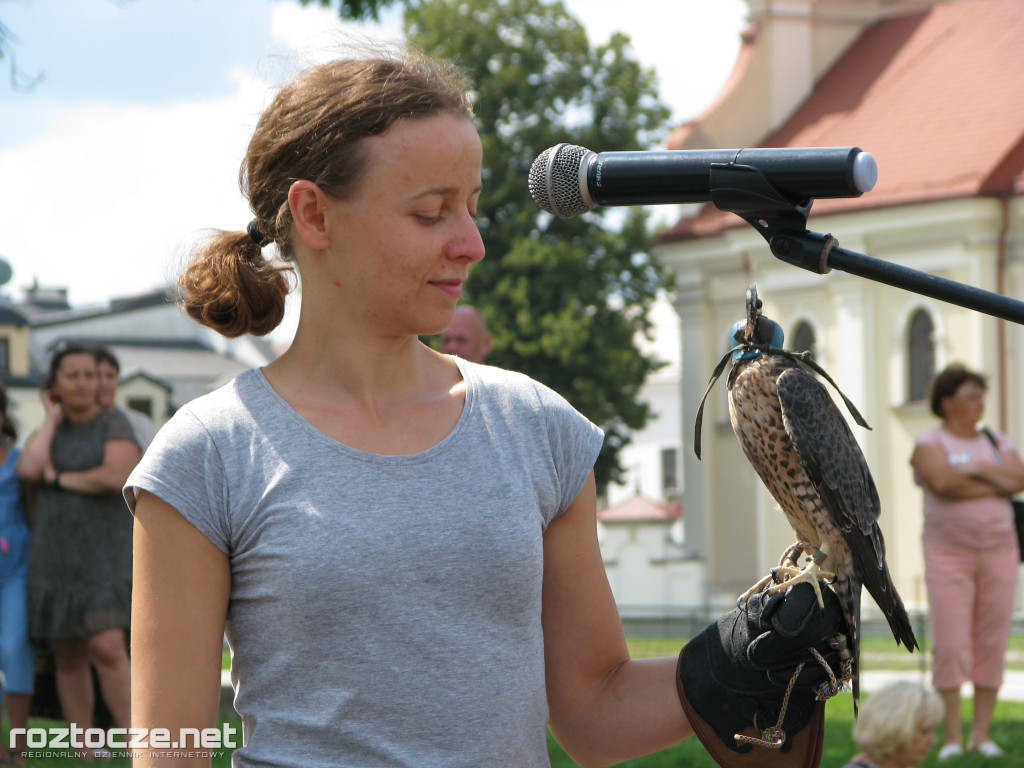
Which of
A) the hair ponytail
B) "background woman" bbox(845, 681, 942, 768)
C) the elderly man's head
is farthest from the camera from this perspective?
the elderly man's head

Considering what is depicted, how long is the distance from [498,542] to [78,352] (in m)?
4.81

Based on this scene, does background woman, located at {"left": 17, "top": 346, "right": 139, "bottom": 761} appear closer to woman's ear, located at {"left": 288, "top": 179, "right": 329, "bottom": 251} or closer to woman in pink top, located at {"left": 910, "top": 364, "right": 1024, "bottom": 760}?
woman in pink top, located at {"left": 910, "top": 364, "right": 1024, "bottom": 760}

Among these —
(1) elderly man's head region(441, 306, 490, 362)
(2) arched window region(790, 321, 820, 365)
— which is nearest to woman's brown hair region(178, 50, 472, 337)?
(1) elderly man's head region(441, 306, 490, 362)

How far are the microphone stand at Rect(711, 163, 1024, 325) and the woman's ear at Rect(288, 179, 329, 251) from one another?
0.58 m

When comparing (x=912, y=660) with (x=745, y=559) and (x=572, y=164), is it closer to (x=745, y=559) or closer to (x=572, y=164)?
(x=745, y=559)

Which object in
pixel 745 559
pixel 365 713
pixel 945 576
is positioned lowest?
pixel 745 559

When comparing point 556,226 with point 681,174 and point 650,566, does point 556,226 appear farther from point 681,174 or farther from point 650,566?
point 681,174

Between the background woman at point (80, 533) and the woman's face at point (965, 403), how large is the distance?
400 cm

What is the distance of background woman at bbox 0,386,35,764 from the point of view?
6348 millimetres

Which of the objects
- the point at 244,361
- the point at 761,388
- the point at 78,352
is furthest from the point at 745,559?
the point at 244,361

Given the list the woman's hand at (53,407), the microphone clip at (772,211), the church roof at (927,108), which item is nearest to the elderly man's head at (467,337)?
the woman's hand at (53,407)

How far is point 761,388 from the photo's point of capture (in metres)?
2.44

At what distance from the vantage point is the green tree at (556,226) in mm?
26562

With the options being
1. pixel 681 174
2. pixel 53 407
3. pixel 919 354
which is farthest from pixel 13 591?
pixel 919 354
